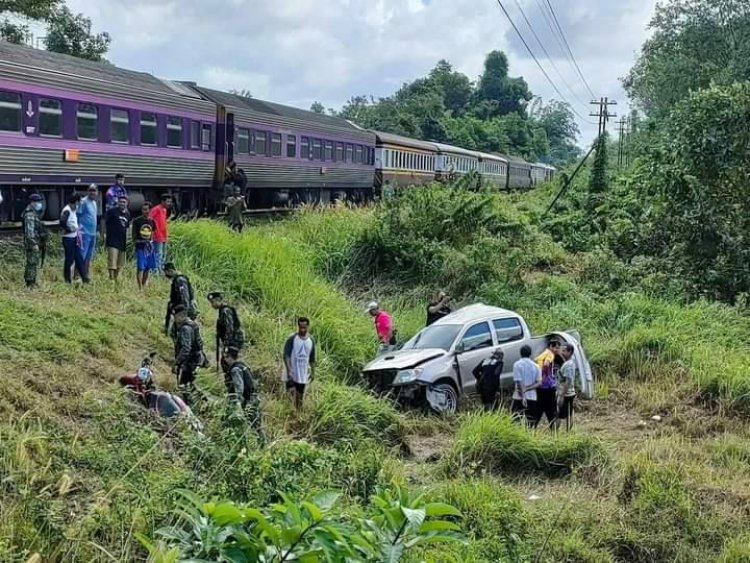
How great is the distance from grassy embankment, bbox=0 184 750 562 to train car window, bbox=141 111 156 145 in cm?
262

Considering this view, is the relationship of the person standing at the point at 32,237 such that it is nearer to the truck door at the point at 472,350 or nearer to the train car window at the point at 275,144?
the truck door at the point at 472,350

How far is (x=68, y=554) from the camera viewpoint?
5.59m

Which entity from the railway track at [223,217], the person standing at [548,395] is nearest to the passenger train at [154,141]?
the railway track at [223,217]

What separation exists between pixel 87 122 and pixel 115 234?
151 inches

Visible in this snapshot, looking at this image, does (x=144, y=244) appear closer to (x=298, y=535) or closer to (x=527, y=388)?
(x=527, y=388)

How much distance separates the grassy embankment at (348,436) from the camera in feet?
22.4

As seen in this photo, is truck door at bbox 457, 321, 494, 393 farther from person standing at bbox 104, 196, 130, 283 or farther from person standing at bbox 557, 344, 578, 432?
person standing at bbox 104, 196, 130, 283

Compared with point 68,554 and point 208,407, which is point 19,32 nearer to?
point 208,407

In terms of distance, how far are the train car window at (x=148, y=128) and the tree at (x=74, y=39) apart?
2362cm

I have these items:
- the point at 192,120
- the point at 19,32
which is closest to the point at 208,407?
the point at 192,120

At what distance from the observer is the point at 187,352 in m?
10.5

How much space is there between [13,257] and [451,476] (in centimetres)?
792

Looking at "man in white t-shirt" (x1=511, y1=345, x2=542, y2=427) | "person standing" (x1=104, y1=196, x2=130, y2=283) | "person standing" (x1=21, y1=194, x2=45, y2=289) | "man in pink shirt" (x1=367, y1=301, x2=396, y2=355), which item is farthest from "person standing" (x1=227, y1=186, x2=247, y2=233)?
"man in white t-shirt" (x1=511, y1=345, x2=542, y2=427)

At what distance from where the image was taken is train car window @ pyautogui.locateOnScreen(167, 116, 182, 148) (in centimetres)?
2005
